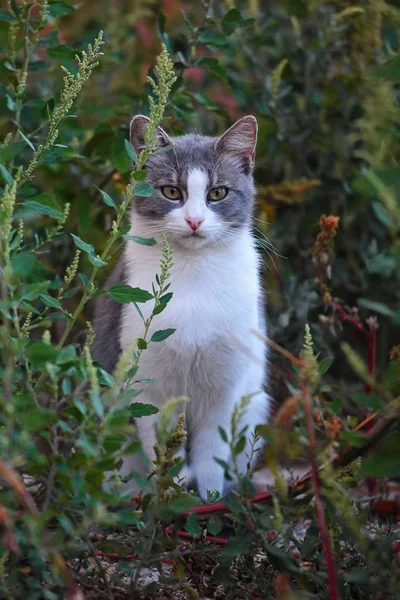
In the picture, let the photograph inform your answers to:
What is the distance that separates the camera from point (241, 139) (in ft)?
7.82

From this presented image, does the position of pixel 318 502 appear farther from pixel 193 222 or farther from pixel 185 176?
pixel 185 176

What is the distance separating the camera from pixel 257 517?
151cm

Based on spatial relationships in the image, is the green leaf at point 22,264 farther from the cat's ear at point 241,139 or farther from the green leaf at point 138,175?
the cat's ear at point 241,139

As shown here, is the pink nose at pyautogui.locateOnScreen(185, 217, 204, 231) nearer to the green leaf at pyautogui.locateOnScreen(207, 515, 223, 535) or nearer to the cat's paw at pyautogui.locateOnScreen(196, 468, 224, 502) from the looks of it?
the cat's paw at pyautogui.locateOnScreen(196, 468, 224, 502)

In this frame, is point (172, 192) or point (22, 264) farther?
point (172, 192)

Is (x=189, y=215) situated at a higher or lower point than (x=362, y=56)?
lower

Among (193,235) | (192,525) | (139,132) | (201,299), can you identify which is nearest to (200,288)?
(201,299)

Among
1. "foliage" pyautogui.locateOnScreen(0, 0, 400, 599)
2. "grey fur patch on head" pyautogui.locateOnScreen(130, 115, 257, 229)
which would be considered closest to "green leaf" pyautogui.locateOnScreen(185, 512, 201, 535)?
"foliage" pyautogui.locateOnScreen(0, 0, 400, 599)

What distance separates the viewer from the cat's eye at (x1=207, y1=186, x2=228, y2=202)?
234cm

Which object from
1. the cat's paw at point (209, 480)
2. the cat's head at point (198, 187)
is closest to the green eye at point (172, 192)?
the cat's head at point (198, 187)

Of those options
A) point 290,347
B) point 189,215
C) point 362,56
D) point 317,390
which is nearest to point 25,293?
point 317,390

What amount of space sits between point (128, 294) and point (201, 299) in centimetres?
61

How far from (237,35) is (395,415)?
7.24 feet

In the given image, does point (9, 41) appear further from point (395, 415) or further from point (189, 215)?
point (395, 415)
